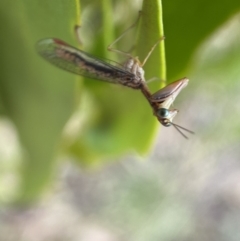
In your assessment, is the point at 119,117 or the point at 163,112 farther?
the point at 119,117

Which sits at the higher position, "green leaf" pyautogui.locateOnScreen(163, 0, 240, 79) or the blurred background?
the blurred background

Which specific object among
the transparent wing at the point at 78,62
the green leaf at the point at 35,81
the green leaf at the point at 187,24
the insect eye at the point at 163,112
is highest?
the green leaf at the point at 35,81

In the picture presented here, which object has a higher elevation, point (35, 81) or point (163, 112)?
point (35, 81)

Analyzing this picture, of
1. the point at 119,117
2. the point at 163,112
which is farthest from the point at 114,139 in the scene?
the point at 163,112

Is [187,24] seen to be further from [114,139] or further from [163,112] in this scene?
[114,139]

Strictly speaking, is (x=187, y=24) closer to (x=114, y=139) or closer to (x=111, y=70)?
(x=111, y=70)
